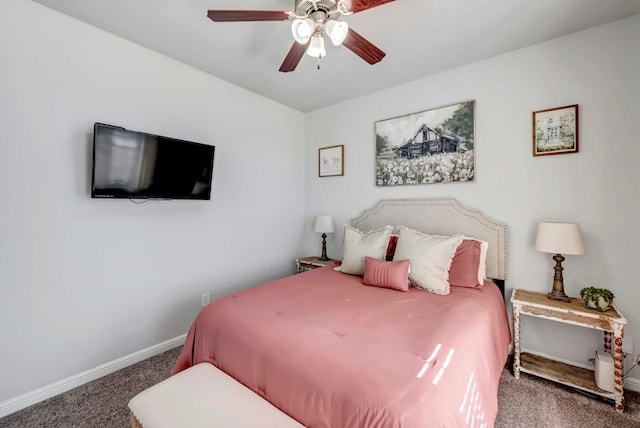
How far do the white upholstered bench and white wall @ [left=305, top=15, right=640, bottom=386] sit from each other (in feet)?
7.68

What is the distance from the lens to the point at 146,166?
2.24m

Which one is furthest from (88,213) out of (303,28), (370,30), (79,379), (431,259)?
(431,259)

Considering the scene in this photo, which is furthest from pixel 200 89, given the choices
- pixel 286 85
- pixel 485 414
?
pixel 485 414

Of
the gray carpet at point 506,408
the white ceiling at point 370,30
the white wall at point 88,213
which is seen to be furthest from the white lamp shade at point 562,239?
the white wall at point 88,213

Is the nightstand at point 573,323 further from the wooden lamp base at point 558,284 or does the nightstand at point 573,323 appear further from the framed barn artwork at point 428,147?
the framed barn artwork at point 428,147

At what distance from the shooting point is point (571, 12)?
1.97m

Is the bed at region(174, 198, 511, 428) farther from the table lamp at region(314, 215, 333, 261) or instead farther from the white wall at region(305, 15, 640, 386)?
the table lamp at region(314, 215, 333, 261)

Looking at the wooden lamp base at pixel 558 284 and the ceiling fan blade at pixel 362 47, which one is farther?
the wooden lamp base at pixel 558 284

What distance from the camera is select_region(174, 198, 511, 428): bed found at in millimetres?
1058

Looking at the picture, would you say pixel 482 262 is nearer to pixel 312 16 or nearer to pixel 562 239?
pixel 562 239

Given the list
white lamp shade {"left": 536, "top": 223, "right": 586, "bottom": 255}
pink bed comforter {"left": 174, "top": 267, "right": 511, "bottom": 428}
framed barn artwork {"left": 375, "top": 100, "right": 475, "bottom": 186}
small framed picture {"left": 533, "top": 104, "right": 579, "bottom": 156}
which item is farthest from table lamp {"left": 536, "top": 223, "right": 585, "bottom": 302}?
framed barn artwork {"left": 375, "top": 100, "right": 475, "bottom": 186}

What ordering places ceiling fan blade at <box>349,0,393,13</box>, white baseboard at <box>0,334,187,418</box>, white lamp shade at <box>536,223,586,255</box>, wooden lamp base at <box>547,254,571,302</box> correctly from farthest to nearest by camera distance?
1. wooden lamp base at <box>547,254,571,302</box>
2. white lamp shade at <box>536,223,586,255</box>
3. white baseboard at <box>0,334,187,418</box>
4. ceiling fan blade at <box>349,0,393,13</box>

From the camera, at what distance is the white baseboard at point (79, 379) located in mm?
1833

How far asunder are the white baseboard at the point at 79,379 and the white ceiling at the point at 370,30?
105 inches
